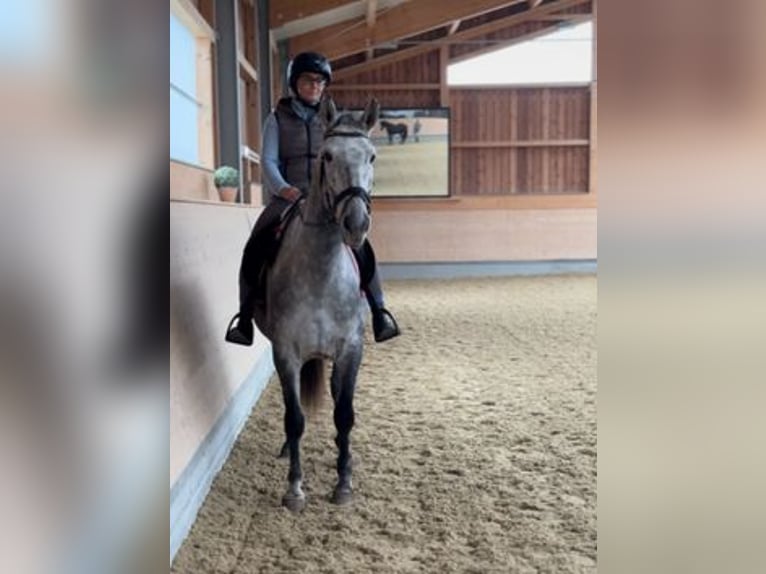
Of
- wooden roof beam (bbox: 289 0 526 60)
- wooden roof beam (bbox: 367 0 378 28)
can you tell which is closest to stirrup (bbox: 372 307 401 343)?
wooden roof beam (bbox: 367 0 378 28)

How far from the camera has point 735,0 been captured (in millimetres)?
490

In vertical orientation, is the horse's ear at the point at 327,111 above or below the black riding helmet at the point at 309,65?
below

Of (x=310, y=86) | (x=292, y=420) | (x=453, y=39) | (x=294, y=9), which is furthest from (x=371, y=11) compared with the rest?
(x=292, y=420)

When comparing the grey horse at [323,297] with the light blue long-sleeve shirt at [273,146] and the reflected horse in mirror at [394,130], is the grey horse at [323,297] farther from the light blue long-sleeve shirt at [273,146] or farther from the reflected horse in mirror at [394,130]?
the reflected horse in mirror at [394,130]

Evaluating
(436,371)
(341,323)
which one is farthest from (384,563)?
(436,371)

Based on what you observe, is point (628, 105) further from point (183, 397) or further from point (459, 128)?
point (459, 128)

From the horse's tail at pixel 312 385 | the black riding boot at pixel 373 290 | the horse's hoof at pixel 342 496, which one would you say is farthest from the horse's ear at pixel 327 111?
the horse's hoof at pixel 342 496

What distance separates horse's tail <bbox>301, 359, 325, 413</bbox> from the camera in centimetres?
261

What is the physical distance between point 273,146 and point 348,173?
0.66 meters

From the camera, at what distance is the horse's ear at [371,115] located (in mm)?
2215

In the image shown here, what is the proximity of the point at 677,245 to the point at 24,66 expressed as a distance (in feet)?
1.42

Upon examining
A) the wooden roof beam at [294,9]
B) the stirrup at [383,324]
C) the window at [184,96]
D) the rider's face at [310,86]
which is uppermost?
the wooden roof beam at [294,9]

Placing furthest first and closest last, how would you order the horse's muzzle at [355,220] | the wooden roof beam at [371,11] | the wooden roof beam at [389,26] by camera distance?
1. the wooden roof beam at [389,26]
2. the wooden roof beam at [371,11]
3. the horse's muzzle at [355,220]

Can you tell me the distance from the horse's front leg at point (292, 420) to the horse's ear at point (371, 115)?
80 centimetres
